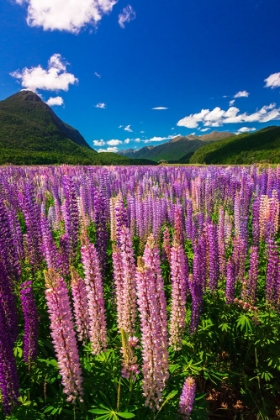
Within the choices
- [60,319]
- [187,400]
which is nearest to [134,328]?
[187,400]

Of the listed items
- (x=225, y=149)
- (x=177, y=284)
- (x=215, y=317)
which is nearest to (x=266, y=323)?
(x=215, y=317)

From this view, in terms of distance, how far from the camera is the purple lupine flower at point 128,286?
2504 millimetres

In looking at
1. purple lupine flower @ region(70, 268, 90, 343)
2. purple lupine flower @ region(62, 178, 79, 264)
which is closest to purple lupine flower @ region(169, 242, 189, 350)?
purple lupine flower @ region(70, 268, 90, 343)

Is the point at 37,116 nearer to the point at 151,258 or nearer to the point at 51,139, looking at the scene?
the point at 51,139

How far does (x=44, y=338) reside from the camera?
378 centimetres

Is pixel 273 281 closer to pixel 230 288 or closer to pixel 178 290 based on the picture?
pixel 230 288

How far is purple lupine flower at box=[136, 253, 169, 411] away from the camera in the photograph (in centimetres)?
202

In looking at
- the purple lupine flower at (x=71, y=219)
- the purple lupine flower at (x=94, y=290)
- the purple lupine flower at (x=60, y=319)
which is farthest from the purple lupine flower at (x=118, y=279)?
the purple lupine flower at (x=71, y=219)

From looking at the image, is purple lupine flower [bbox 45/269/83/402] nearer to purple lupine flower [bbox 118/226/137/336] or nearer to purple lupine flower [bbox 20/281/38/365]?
purple lupine flower [bbox 118/226/137/336]

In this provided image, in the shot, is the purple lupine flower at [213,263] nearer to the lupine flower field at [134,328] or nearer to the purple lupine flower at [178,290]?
the lupine flower field at [134,328]

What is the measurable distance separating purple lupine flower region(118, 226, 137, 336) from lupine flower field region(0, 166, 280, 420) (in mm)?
12

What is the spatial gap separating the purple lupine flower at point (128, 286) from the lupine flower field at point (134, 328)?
1 centimetres

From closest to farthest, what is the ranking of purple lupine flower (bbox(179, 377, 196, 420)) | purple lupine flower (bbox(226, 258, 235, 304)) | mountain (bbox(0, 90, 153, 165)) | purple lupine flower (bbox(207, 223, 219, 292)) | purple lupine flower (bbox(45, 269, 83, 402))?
purple lupine flower (bbox(45, 269, 83, 402)) → purple lupine flower (bbox(179, 377, 196, 420)) → purple lupine flower (bbox(226, 258, 235, 304)) → purple lupine flower (bbox(207, 223, 219, 292)) → mountain (bbox(0, 90, 153, 165))

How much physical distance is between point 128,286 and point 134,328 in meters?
0.51
